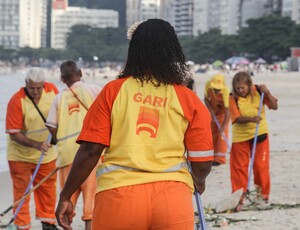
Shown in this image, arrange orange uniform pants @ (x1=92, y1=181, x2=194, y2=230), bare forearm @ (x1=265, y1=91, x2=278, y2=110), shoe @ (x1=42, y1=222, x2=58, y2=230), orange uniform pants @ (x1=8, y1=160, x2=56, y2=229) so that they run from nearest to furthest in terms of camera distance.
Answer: orange uniform pants @ (x1=92, y1=181, x2=194, y2=230) < orange uniform pants @ (x1=8, y1=160, x2=56, y2=229) < shoe @ (x1=42, y1=222, x2=58, y2=230) < bare forearm @ (x1=265, y1=91, x2=278, y2=110)

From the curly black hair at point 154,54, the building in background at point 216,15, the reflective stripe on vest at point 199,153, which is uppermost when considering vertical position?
the building in background at point 216,15

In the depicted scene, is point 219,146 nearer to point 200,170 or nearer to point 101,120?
point 200,170

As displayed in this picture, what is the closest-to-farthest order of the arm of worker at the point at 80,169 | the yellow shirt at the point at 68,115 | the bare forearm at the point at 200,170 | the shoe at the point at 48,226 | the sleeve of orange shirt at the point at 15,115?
the arm of worker at the point at 80,169 < the bare forearm at the point at 200,170 < the yellow shirt at the point at 68,115 < the sleeve of orange shirt at the point at 15,115 < the shoe at the point at 48,226

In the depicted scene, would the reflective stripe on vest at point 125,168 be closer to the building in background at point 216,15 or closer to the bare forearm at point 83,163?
the bare forearm at point 83,163

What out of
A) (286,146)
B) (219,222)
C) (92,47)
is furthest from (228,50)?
(219,222)

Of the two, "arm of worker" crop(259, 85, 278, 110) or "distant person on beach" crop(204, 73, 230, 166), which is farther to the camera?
"distant person on beach" crop(204, 73, 230, 166)

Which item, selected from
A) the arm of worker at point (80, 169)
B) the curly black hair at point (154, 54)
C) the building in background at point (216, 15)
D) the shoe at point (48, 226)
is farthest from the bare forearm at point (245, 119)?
the building in background at point (216, 15)

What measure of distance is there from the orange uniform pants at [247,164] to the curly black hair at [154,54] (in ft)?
14.6

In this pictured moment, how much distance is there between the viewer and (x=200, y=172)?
3324 millimetres

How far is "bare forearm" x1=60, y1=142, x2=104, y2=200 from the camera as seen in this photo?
3.18 meters

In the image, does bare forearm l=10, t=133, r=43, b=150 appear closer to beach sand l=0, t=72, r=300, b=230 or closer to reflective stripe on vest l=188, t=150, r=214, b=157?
beach sand l=0, t=72, r=300, b=230

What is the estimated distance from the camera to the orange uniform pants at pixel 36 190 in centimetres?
665

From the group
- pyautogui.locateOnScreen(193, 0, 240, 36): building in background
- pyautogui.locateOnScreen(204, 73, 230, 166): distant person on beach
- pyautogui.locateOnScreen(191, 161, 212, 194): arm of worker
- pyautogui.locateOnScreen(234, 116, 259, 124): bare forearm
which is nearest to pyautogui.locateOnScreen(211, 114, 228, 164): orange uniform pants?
pyautogui.locateOnScreen(204, 73, 230, 166): distant person on beach

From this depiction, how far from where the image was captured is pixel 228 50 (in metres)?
120
